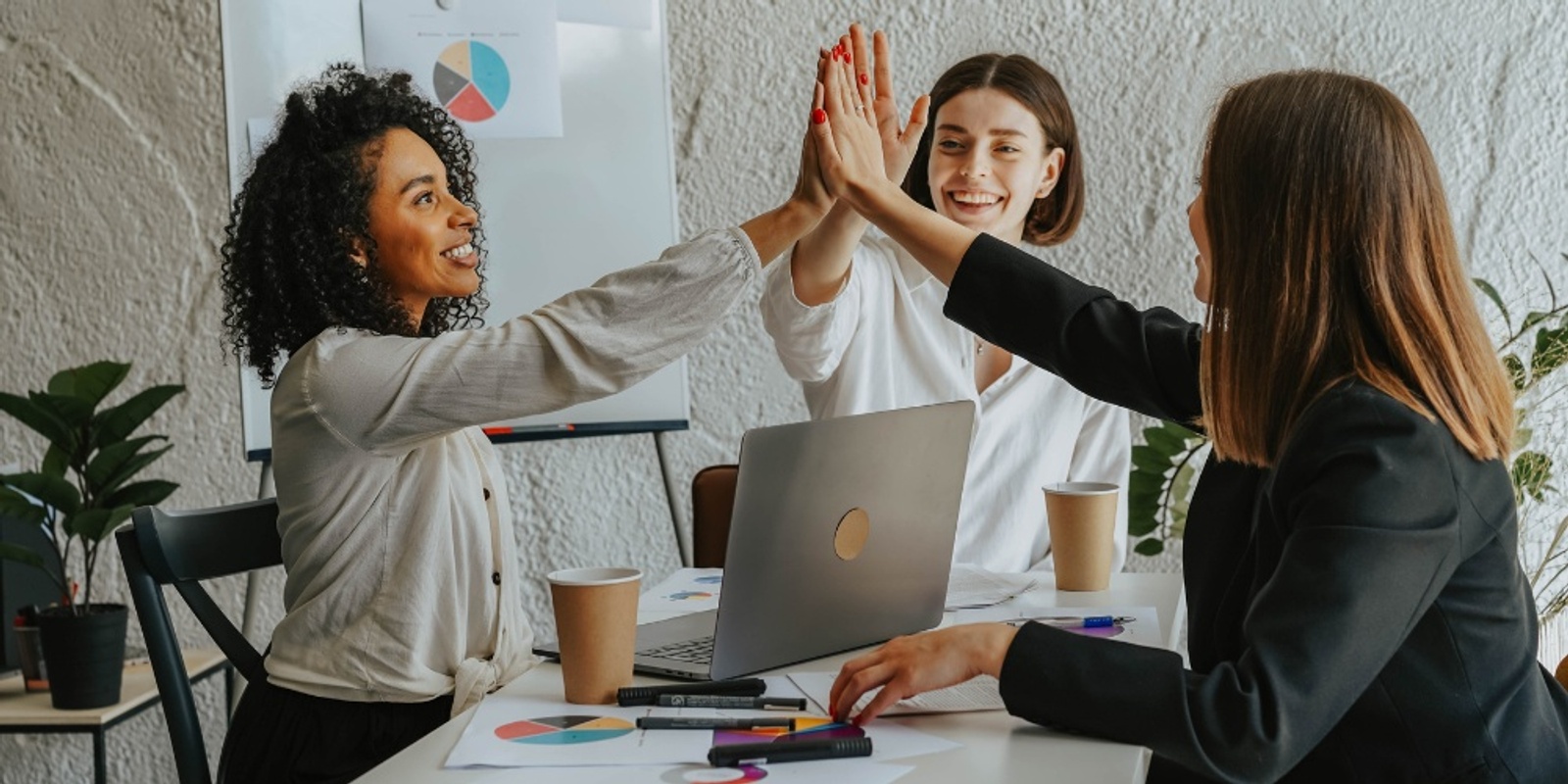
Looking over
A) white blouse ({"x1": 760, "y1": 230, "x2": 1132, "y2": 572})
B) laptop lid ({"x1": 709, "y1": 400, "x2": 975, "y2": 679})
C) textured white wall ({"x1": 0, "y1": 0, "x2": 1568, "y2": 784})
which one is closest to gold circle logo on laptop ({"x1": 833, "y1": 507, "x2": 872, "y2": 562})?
laptop lid ({"x1": 709, "y1": 400, "x2": 975, "y2": 679})

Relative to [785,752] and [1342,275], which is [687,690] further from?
[1342,275]

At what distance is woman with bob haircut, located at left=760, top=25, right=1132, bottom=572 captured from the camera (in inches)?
75.9

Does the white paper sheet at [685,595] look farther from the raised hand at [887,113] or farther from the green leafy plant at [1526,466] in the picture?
the green leafy plant at [1526,466]

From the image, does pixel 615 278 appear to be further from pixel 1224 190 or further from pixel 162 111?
pixel 162 111

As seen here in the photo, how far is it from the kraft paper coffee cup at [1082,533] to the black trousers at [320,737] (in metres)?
0.66

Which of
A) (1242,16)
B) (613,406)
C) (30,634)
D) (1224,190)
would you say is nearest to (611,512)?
(613,406)

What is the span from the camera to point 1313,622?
949 mm

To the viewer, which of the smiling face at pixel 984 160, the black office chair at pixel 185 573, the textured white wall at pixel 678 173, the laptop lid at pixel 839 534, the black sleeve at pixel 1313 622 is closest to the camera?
the black sleeve at pixel 1313 622

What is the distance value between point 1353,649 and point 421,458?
93 cm

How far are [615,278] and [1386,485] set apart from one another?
739 mm

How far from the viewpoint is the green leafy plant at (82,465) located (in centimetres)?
229

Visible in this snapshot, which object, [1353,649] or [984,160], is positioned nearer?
[1353,649]

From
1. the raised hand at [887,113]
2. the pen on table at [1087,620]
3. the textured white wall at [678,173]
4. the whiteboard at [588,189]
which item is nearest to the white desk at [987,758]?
the pen on table at [1087,620]

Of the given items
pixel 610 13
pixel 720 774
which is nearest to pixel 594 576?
pixel 720 774
